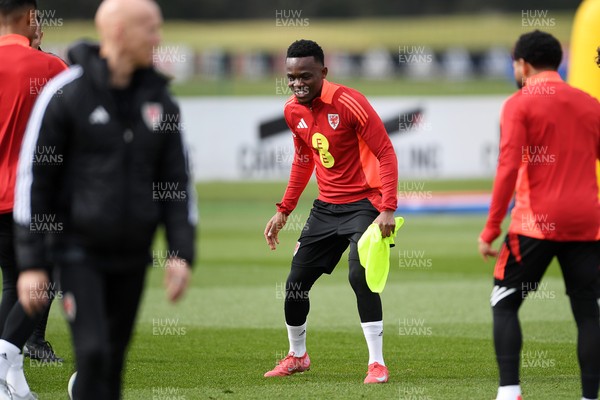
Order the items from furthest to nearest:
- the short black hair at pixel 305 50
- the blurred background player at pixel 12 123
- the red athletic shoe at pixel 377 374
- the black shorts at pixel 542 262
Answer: the short black hair at pixel 305 50, the red athletic shoe at pixel 377 374, the blurred background player at pixel 12 123, the black shorts at pixel 542 262

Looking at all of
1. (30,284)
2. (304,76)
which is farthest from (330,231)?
(30,284)

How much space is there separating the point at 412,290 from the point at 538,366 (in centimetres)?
508

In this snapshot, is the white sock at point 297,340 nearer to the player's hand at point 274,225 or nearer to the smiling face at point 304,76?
the player's hand at point 274,225

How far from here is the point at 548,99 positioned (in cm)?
623

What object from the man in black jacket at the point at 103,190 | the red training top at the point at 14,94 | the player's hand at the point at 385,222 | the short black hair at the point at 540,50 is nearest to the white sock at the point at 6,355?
the red training top at the point at 14,94

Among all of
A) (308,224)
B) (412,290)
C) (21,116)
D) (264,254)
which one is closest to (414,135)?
(264,254)

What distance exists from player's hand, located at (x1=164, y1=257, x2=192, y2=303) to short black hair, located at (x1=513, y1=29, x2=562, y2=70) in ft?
8.07

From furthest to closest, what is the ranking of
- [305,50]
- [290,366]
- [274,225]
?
[274,225], [290,366], [305,50]

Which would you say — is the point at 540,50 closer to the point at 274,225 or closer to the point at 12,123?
the point at 274,225

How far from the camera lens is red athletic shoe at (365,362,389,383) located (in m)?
7.75

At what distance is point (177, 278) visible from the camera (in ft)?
16.7

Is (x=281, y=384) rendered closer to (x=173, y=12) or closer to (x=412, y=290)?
(x=412, y=290)

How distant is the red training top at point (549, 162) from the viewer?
20.3ft

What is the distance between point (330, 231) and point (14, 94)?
98.2 inches
